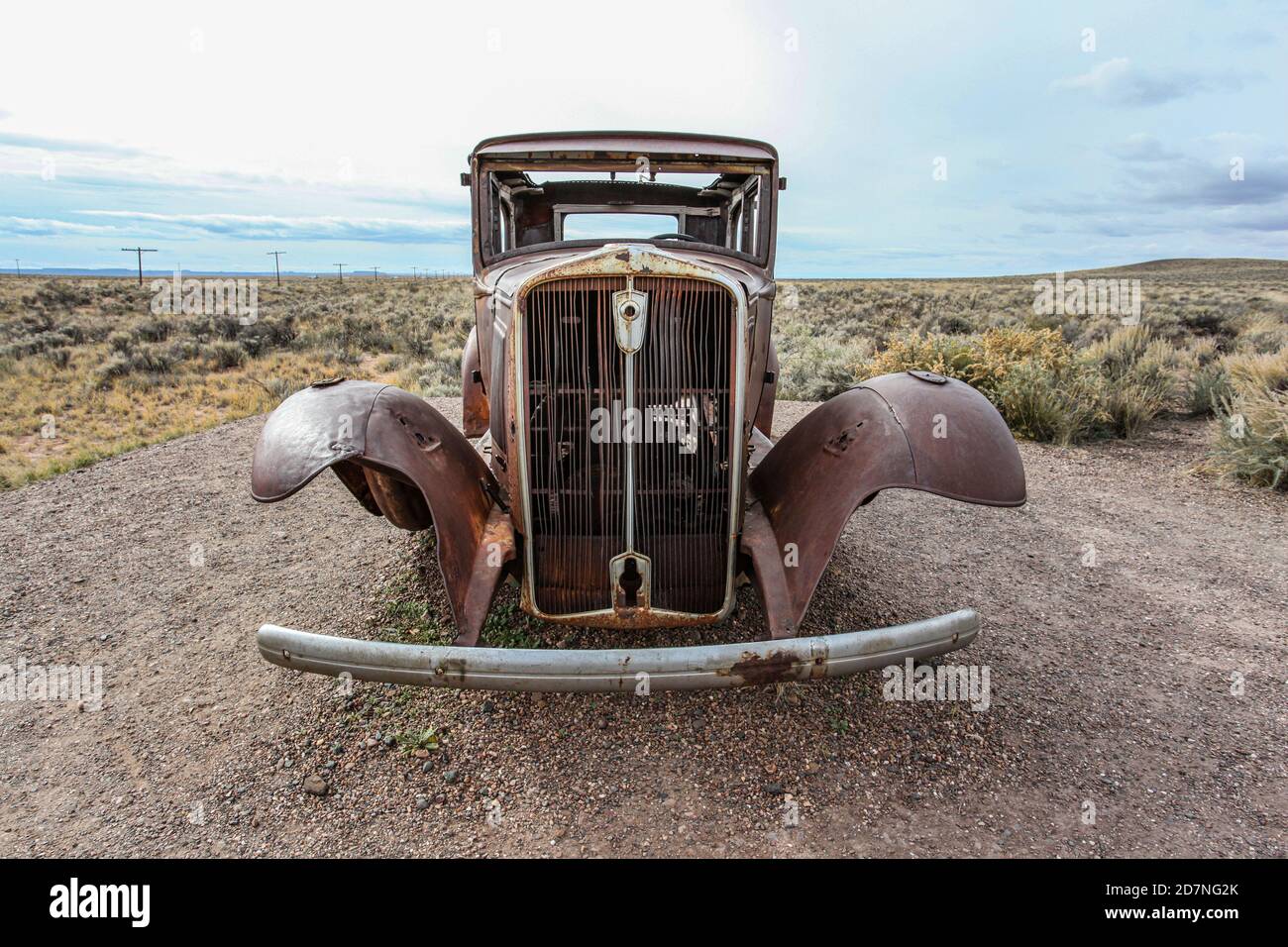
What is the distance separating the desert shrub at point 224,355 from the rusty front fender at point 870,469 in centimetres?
1629

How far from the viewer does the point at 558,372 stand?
309cm

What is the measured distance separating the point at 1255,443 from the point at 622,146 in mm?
6800

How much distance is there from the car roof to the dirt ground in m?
2.53

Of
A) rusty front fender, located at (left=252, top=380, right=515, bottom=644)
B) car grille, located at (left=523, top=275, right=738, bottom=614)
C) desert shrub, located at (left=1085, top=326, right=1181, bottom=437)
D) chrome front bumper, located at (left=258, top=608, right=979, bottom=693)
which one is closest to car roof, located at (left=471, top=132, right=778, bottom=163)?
car grille, located at (left=523, top=275, right=738, bottom=614)

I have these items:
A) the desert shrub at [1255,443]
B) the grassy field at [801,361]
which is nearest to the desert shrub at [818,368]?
the grassy field at [801,361]

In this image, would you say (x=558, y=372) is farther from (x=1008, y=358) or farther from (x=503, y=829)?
(x=1008, y=358)

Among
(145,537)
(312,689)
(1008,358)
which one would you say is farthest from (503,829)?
(1008,358)

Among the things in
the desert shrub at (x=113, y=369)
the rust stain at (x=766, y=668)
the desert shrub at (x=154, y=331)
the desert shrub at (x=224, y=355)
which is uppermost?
the desert shrub at (x=154, y=331)

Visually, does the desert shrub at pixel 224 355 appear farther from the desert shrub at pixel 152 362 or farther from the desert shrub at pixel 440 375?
the desert shrub at pixel 440 375

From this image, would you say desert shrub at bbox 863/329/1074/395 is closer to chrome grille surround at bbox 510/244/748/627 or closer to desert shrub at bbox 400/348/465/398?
chrome grille surround at bbox 510/244/748/627

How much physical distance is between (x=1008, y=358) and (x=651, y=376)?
7692 mm

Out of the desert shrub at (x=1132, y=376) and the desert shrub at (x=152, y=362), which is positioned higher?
the desert shrub at (x=152, y=362)

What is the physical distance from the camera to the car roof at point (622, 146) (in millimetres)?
3947
